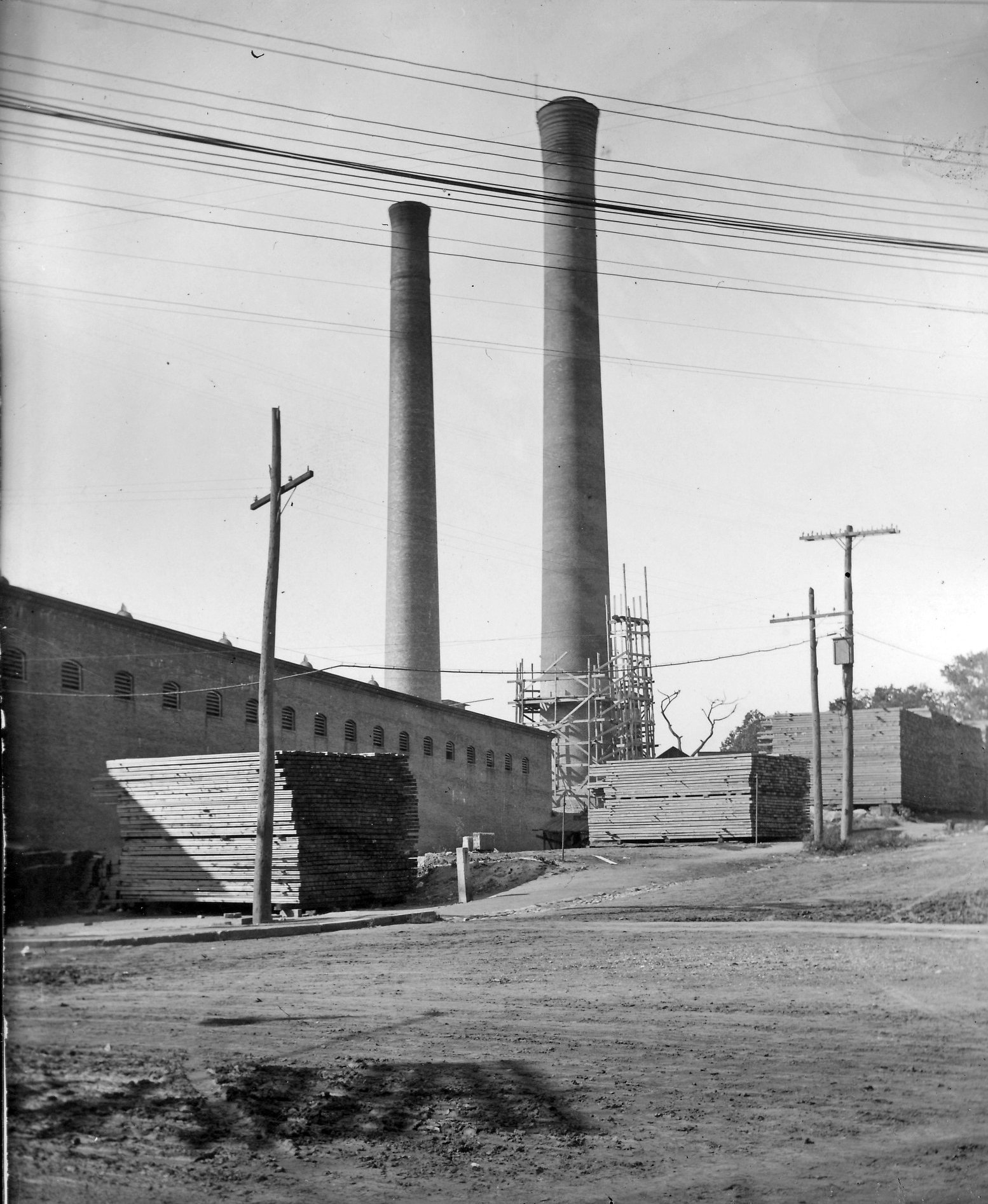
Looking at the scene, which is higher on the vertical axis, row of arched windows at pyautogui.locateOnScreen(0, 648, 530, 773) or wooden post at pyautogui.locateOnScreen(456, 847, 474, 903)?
row of arched windows at pyautogui.locateOnScreen(0, 648, 530, 773)

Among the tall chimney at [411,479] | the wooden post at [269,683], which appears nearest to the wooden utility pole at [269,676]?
the wooden post at [269,683]

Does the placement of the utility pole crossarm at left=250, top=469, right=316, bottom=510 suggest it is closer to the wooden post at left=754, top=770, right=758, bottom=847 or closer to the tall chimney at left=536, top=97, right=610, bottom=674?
the wooden post at left=754, top=770, right=758, bottom=847

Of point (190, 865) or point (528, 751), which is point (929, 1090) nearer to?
point (190, 865)

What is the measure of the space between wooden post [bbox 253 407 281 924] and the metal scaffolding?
91.0 ft

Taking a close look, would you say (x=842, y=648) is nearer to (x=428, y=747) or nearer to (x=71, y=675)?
(x=71, y=675)

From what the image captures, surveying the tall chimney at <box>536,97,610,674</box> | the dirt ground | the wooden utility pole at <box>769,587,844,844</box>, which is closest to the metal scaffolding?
the tall chimney at <box>536,97,610,674</box>

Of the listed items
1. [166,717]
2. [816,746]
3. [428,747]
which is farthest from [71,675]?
[816,746]

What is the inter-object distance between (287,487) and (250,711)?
447 inches

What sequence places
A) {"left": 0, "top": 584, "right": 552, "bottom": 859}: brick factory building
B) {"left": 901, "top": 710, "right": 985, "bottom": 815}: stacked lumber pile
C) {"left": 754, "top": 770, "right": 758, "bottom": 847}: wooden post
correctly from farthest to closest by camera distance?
{"left": 754, "top": 770, "right": 758, "bottom": 847}: wooden post < {"left": 901, "top": 710, "right": 985, "bottom": 815}: stacked lumber pile < {"left": 0, "top": 584, "right": 552, "bottom": 859}: brick factory building

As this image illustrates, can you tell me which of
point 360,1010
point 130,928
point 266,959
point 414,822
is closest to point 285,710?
point 414,822

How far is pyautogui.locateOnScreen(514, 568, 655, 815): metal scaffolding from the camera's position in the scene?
45.7m

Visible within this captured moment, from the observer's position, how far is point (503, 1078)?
662 centimetres

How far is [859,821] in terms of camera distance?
30.1 metres

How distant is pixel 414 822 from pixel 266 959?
9.34 meters
